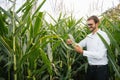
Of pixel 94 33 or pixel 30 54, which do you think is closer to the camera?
pixel 30 54

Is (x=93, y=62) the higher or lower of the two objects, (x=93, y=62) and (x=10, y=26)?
the lower

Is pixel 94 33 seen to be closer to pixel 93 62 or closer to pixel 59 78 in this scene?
pixel 93 62

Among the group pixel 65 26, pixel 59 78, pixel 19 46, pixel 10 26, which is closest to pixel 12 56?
pixel 19 46

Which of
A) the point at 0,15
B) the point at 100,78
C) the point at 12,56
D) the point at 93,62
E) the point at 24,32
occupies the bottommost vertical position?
the point at 100,78

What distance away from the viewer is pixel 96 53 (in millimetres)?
2949

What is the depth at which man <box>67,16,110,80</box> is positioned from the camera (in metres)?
2.96

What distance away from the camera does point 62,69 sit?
3.09 m

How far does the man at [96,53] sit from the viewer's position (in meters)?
2.96

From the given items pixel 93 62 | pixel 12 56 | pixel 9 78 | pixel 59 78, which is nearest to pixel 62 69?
pixel 59 78

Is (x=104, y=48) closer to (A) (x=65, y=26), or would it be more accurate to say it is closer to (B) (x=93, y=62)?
(B) (x=93, y=62)

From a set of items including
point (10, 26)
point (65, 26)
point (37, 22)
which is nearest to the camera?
point (10, 26)

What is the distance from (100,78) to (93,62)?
19 cm

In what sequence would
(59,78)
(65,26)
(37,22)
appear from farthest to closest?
(65,26) < (59,78) < (37,22)

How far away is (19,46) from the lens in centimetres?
211
